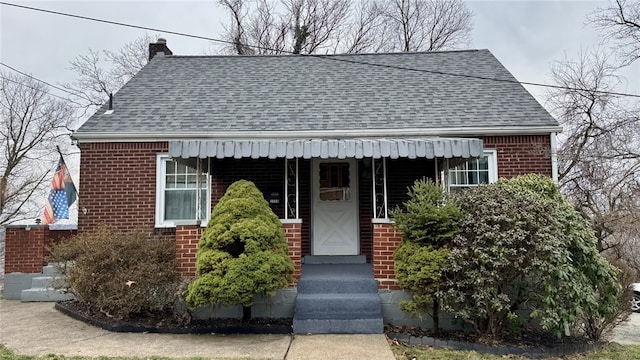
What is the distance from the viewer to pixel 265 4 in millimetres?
26359

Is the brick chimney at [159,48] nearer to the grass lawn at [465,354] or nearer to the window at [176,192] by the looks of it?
the window at [176,192]

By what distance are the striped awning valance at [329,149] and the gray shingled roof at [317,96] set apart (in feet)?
6.25

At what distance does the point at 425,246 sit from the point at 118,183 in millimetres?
6661

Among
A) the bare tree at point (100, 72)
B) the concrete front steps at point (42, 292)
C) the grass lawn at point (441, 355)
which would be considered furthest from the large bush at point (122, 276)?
the bare tree at point (100, 72)

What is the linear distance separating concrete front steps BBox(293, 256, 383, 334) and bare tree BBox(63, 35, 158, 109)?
19190 mm

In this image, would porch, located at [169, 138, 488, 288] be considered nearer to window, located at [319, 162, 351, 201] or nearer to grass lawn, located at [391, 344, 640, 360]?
window, located at [319, 162, 351, 201]

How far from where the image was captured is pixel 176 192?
9.60 metres

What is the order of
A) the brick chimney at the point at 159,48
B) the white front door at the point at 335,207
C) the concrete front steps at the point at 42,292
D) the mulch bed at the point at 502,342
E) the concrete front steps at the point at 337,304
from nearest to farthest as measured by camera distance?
the mulch bed at the point at 502,342, the concrete front steps at the point at 337,304, the concrete front steps at the point at 42,292, the white front door at the point at 335,207, the brick chimney at the point at 159,48

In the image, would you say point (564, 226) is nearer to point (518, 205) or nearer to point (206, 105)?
point (518, 205)

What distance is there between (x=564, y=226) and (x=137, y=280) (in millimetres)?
6227

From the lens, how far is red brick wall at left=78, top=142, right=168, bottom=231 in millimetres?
9469

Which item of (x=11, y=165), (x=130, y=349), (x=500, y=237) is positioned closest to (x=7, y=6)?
(x=130, y=349)

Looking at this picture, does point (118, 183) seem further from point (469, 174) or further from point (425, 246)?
point (469, 174)

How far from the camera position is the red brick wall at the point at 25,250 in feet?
31.2
